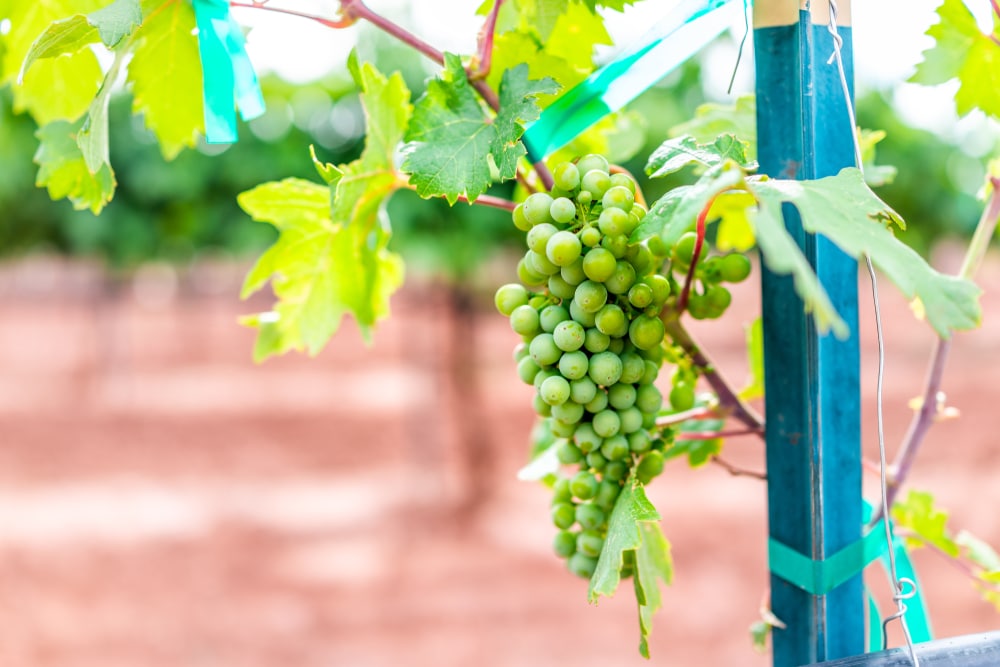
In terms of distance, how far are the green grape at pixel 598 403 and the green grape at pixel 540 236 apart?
129mm

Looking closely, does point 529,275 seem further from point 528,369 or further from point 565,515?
point 565,515

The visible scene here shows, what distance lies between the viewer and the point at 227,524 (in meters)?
5.79

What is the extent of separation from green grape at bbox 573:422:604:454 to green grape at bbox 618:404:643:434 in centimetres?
2

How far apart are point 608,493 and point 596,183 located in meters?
0.27

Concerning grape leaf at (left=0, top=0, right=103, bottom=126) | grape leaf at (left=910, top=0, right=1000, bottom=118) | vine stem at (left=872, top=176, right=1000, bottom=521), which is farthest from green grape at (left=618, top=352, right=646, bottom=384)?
grape leaf at (left=0, top=0, right=103, bottom=126)

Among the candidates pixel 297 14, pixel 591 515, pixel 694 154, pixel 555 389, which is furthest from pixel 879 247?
pixel 297 14

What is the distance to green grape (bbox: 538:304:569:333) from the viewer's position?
65 centimetres

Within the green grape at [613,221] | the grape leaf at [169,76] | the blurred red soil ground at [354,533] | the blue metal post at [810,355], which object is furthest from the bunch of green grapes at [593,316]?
the blurred red soil ground at [354,533]

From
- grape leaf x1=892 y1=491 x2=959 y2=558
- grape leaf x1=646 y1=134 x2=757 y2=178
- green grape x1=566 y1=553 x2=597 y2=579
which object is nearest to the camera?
grape leaf x1=646 y1=134 x2=757 y2=178

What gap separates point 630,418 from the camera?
69cm

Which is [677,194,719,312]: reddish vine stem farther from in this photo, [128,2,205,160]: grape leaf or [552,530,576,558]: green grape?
[128,2,205,160]: grape leaf

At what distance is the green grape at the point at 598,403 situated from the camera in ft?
2.20

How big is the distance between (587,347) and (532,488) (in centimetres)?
619

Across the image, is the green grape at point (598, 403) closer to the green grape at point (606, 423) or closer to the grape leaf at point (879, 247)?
the green grape at point (606, 423)
